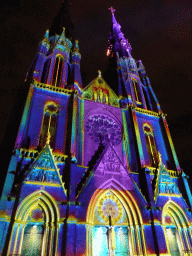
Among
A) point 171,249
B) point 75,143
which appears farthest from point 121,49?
point 171,249

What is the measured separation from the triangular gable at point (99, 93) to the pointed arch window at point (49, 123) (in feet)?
11.9

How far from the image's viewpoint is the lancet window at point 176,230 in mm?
11895

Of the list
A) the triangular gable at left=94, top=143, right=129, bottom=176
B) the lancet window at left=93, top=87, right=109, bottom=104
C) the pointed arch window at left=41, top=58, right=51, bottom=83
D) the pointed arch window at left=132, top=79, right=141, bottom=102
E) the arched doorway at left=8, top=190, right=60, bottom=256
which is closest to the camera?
the arched doorway at left=8, top=190, right=60, bottom=256

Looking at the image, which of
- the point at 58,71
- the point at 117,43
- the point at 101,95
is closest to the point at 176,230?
the point at 101,95

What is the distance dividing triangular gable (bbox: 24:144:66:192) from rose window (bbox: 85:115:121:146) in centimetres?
457

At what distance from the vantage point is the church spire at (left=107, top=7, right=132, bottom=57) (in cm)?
2787

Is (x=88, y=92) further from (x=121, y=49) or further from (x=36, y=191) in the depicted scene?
(x=121, y=49)

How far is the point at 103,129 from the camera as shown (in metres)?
16.2

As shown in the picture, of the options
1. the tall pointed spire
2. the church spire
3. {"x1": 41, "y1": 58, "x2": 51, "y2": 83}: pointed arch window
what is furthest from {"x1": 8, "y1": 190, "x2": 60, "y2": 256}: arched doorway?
the church spire

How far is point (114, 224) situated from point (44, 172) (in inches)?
205

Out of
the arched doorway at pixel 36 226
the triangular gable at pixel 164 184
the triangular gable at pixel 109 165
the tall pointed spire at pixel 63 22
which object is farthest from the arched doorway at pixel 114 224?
the tall pointed spire at pixel 63 22

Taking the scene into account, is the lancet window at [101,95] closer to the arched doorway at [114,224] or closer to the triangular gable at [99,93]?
the triangular gable at [99,93]

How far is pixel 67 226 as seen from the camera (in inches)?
378

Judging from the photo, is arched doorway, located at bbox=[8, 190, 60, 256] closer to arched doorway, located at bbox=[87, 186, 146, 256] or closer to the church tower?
the church tower
